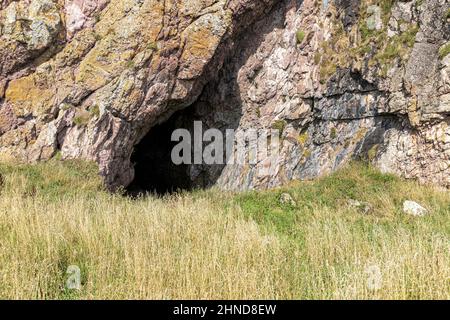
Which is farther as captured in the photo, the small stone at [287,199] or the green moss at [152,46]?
the green moss at [152,46]

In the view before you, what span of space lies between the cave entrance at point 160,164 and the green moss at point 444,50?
1236 cm

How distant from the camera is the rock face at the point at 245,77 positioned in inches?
496

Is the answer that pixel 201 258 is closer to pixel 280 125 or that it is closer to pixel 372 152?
pixel 372 152

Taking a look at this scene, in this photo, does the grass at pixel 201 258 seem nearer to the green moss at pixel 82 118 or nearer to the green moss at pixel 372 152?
the green moss at pixel 372 152

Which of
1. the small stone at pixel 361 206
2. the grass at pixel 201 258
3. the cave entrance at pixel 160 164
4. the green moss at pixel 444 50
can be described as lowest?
the grass at pixel 201 258

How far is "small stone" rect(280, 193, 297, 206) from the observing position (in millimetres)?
11945

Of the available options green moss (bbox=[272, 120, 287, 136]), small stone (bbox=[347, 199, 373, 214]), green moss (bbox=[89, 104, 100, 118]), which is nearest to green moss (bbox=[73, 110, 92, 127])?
green moss (bbox=[89, 104, 100, 118])

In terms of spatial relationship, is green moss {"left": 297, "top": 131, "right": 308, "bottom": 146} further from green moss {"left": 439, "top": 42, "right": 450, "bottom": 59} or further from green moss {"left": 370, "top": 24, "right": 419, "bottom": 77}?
green moss {"left": 439, "top": 42, "right": 450, "bottom": 59}

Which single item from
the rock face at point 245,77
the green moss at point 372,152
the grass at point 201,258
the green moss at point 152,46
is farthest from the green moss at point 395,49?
the green moss at point 152,46

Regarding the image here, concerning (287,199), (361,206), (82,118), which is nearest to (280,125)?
(287,199)

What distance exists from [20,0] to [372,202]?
14481 mm

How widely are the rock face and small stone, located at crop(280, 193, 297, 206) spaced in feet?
11.0
